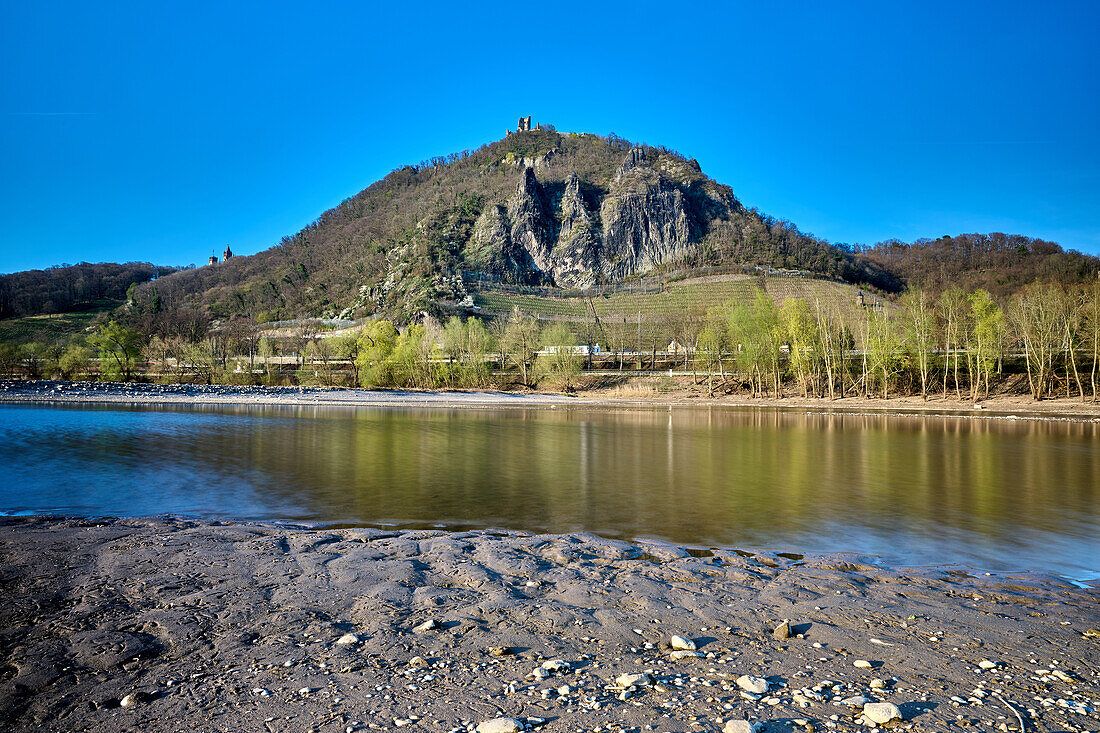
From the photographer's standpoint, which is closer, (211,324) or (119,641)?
(119,641)

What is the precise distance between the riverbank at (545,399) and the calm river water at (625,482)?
18537 mm

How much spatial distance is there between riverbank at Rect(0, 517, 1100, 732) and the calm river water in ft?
Result: 10.4

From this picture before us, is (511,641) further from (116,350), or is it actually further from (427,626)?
(116,350)

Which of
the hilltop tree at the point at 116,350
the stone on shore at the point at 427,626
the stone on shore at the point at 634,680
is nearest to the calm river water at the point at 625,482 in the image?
the stone on shore at the point at 427,626

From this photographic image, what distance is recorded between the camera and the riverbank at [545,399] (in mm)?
55312

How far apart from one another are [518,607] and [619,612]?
49.9 inches

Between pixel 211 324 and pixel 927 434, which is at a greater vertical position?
pixel 211 324

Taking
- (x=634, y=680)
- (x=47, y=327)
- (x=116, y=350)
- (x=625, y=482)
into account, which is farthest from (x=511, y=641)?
(x=47, y=327)

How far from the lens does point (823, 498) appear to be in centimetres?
1719

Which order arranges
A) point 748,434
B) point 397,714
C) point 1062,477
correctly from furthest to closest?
point 748,434, point 1062,477, point 397,714

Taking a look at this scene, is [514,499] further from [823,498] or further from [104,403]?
[104,403]

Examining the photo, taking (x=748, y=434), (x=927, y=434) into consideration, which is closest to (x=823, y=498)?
(x=748, y=434)

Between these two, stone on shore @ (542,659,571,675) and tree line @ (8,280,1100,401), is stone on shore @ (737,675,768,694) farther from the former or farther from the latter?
tree line @ (8,280,1100,401)

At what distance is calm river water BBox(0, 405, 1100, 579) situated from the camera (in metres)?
13.2
